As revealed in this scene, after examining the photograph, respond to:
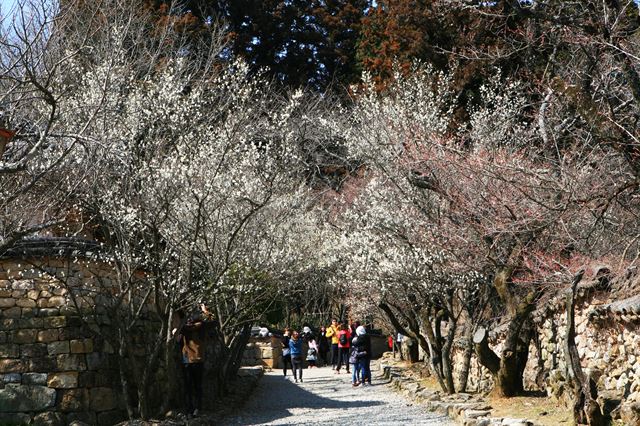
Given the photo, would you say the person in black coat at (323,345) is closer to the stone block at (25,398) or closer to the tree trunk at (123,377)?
the tree trunk at (123,377)

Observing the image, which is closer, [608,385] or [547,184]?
[547,184]

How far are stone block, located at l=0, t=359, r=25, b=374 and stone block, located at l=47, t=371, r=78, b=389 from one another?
0.40m

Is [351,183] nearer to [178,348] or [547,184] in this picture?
[178,348]

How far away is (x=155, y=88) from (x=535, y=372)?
8.30 m

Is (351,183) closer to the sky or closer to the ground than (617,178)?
closer to the sky

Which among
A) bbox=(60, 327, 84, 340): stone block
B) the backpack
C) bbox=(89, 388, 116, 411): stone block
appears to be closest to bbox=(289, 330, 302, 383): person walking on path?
the backpack

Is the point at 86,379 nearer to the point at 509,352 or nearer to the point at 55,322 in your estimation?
the point at 55,322

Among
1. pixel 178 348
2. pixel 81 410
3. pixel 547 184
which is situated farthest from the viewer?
pixel 178 348

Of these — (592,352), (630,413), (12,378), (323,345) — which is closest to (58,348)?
(12,378)

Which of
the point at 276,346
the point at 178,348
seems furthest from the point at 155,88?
the point at 276,346

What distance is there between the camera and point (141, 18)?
20.4 meters

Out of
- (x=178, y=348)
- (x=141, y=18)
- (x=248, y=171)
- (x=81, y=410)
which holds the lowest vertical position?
(x=81, y=410)

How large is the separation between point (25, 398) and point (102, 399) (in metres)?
1.01

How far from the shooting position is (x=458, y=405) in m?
11.1
